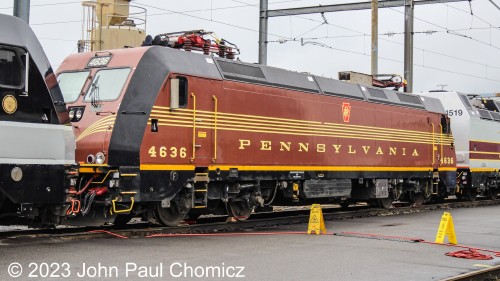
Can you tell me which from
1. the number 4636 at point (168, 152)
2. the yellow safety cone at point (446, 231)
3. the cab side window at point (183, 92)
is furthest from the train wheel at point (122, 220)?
the yellow safety cone at point (446, 231)

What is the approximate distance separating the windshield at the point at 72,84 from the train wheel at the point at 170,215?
9.29 feet

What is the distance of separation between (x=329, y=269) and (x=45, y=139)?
4.87m

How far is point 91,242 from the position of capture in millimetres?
12297

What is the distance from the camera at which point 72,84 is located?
14578 millimetres

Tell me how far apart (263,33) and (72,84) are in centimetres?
1361

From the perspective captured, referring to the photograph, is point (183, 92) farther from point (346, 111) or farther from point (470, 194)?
point (470, 194)

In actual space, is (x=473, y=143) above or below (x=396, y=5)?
below

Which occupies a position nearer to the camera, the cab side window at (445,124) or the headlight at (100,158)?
the headlight at (100,158)

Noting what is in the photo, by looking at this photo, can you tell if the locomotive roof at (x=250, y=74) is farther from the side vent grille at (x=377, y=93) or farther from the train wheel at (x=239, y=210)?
the train wheel at (x=239, y=210)

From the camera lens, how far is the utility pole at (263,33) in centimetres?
2638

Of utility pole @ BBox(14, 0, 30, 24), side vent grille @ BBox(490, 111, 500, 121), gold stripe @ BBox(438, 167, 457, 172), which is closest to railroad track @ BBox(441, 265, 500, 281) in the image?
utility pole @ BBox(14, 0, 30, 24)

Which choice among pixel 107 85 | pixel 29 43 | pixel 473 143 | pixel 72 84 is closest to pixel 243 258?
pixel 29 43

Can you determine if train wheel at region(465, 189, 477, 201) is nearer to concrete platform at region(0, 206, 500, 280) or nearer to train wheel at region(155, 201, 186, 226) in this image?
→ concrete platform at region(0, 206, 500, 280)

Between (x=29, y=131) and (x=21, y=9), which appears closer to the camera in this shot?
(x=29, y=131)
